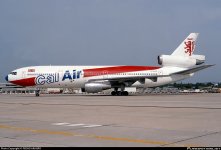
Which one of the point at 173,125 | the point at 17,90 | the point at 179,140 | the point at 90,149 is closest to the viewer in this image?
the point at 90,149

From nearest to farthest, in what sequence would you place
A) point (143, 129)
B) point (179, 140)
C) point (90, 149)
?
point (90, 149) → point (179, 140) → point (143, 129)

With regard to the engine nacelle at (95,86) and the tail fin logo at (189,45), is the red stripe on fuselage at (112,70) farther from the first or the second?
the tail fin logo at (189,45)

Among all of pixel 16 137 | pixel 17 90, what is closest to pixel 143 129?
pixel 16 137

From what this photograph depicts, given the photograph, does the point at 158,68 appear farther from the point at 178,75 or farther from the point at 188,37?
the point at 188,37

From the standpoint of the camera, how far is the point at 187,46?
43625 mm

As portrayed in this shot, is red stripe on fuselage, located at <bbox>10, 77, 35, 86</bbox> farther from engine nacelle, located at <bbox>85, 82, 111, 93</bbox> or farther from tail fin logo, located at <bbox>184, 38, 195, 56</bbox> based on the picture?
tail fin logo, located at <bbox>184, 38, 195, 56</bbox>

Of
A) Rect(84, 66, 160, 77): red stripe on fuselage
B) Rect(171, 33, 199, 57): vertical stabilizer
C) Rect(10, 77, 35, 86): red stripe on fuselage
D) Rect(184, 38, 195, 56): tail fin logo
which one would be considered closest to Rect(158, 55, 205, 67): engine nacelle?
Rect(171, 33, 199, 57): vertical stabilizer

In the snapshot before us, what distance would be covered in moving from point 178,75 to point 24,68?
64.0 feet

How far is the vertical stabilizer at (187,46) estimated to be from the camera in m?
43.7

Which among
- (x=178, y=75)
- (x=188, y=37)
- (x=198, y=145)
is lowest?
(x=198, y=145)

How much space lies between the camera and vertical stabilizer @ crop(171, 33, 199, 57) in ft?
143

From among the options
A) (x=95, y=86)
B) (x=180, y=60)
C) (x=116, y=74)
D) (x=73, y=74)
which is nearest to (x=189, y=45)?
(x=180, y=60)

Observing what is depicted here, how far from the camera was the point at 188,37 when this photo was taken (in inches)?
1732

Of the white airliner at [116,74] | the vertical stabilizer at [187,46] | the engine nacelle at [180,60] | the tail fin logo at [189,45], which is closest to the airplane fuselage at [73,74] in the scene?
the white airliner at [116,74]
